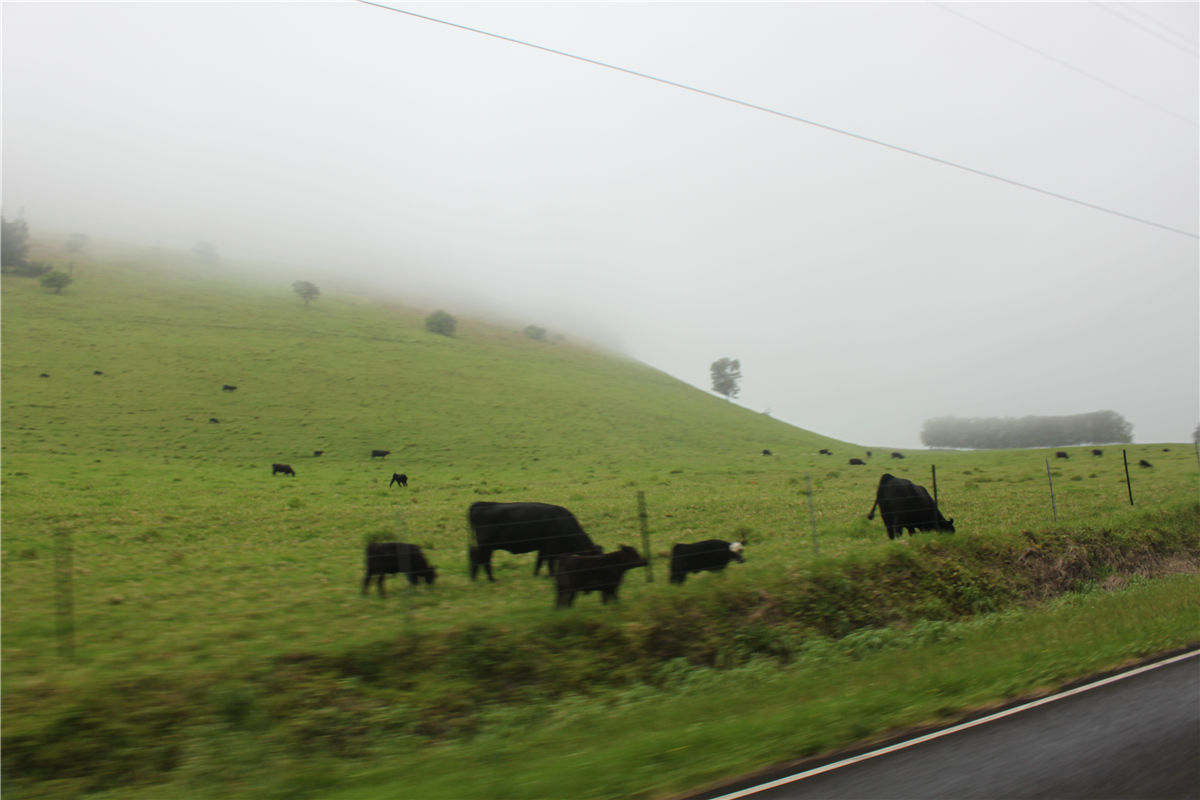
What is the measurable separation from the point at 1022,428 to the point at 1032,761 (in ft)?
388

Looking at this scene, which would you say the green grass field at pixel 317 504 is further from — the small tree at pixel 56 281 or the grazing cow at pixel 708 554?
the small tree at pixel 56 281

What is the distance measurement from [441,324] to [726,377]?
64802 millimetres

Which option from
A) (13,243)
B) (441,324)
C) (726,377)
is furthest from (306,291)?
(726,377)

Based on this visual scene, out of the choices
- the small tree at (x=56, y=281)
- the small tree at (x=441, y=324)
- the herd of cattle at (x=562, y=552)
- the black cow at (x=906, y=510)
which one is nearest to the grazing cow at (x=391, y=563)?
the herd of cattle at (x=562, y=552)

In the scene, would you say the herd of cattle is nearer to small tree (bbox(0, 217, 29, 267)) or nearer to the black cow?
the black cow

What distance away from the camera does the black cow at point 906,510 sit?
1897cm

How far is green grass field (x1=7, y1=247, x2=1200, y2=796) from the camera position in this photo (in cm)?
798

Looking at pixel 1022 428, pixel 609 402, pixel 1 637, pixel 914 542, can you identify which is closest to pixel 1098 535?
pixel 914 542

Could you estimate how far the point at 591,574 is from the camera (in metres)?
12.5

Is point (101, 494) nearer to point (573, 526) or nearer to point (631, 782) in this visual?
point (573, 526)

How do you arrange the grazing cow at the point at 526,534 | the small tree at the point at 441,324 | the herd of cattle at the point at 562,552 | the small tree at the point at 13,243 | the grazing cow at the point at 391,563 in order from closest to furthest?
the herd of cattle at the point at 562,552 < the grazing cow at the point at 391,563 < the grazing cow at the point at 526,534 < the small tree at the point at 13,243 < the small tree at the point at 441,324

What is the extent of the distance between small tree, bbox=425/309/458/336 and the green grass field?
10.7 meters

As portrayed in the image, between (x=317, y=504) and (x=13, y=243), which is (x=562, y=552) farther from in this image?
Answer: (x=13, y=243)

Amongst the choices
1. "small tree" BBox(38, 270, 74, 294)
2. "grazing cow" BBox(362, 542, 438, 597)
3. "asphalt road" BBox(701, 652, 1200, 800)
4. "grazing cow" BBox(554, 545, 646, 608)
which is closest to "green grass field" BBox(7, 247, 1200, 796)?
"grazing cow" BBox(554, 545, 646, 608)
